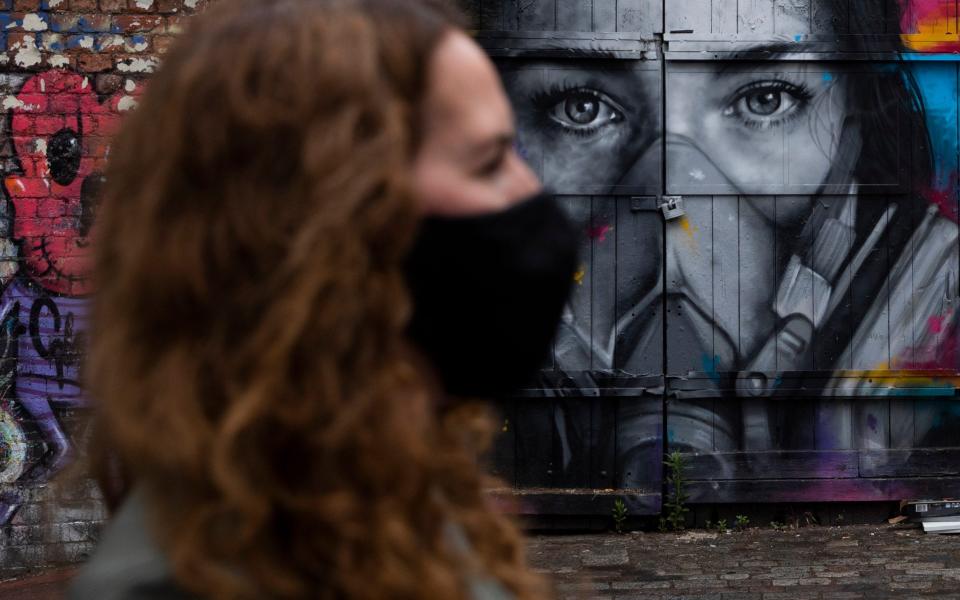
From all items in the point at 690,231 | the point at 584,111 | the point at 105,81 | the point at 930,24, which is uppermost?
the point at 930,24

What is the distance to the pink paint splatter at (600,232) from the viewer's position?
602cm

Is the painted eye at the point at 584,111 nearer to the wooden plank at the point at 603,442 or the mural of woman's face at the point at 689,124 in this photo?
the mural of woman's face at the point at 689,124

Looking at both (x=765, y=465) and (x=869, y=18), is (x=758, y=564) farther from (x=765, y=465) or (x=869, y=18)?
(x=869, y=18)

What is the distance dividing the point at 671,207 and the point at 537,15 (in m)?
1.30

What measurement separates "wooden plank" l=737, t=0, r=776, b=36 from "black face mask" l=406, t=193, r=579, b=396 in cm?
506

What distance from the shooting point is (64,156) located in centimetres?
552

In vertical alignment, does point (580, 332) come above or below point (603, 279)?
below

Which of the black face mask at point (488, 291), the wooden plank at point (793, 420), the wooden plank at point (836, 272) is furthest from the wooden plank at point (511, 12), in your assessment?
the black face mask at point (488, 291)

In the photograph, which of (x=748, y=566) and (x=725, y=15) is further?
(x=725, y=15)

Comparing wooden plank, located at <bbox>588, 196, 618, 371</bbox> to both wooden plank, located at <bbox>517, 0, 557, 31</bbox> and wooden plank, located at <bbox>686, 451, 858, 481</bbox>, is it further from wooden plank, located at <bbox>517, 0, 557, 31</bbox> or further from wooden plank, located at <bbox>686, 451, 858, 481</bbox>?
wooden plank, located at <bbox>517, 0, 557, 31</bbox>

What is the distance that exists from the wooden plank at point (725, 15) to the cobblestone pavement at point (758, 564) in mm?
2857

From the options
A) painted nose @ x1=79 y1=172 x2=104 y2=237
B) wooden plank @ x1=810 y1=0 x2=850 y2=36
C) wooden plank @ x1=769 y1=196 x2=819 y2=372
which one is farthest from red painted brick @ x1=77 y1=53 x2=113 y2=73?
wooden plank @ x1=810 y1=0 x2=850 y2=36

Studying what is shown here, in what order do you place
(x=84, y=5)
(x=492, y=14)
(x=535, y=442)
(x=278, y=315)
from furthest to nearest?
(x=535, y=442) < (x=492, y=14) < (x=84, y=5) < (x=278, y=315)

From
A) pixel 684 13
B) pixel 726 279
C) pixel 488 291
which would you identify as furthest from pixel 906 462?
pixel 488 291
